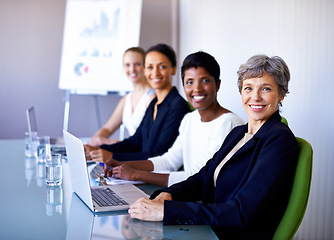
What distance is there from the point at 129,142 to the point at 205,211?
70.7 inches

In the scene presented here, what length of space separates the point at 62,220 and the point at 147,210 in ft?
0.91

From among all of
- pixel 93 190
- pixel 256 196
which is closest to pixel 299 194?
pixel 256 196

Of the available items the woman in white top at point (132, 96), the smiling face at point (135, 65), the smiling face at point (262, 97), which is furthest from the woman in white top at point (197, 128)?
the smiling face at point (135, 65)

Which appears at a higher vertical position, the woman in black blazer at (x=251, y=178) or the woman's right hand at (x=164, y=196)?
the woman in black blazer at (x=251, y=178)

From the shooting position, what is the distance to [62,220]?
54.2 inches

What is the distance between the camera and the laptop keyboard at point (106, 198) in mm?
1492

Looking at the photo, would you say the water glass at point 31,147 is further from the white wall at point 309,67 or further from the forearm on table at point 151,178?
Result: the white wall at point 309,67

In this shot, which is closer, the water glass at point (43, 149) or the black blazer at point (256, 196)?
the black blazer at point (256, 196)

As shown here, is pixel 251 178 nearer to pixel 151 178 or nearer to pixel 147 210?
pixel 147 210

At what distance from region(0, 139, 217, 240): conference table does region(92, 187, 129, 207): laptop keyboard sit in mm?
55

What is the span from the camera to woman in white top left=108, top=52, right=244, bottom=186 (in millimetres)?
1931

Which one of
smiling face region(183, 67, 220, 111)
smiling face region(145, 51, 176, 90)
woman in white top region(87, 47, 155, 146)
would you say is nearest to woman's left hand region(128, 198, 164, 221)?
smiling face region(183, 67, 220, 111)
